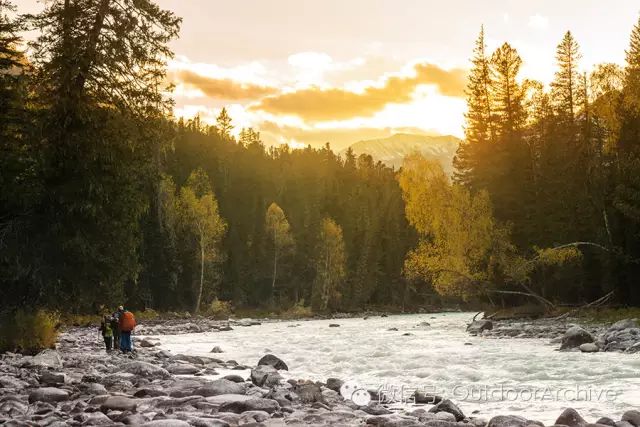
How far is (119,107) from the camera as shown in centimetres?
1897

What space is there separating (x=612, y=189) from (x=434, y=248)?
11183 mm

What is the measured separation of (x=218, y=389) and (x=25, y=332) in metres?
9.04

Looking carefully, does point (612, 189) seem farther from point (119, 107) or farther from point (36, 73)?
point (36, 73)

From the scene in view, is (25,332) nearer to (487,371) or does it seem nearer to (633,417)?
(487,371)

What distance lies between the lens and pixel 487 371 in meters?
15.8

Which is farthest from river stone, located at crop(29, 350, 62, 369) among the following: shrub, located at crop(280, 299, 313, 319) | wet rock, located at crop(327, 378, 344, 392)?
shrub, located at crop(280, 299, 313, 319)

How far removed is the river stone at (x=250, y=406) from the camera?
32.8ft

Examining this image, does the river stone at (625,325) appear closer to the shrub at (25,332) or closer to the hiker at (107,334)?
the hiker at (107,334)

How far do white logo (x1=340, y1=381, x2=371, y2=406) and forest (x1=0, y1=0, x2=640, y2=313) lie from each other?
31.3 feet

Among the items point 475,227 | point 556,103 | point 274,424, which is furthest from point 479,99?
point 274,424

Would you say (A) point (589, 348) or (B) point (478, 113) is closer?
(A) point (589, 348)

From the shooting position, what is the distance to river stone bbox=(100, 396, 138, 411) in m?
9.42

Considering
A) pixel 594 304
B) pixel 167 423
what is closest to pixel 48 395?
pixel 167 423

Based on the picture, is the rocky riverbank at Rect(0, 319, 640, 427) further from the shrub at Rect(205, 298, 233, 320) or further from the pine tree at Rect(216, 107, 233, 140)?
the pine tree at Rect(216, 107, 233, 140)
